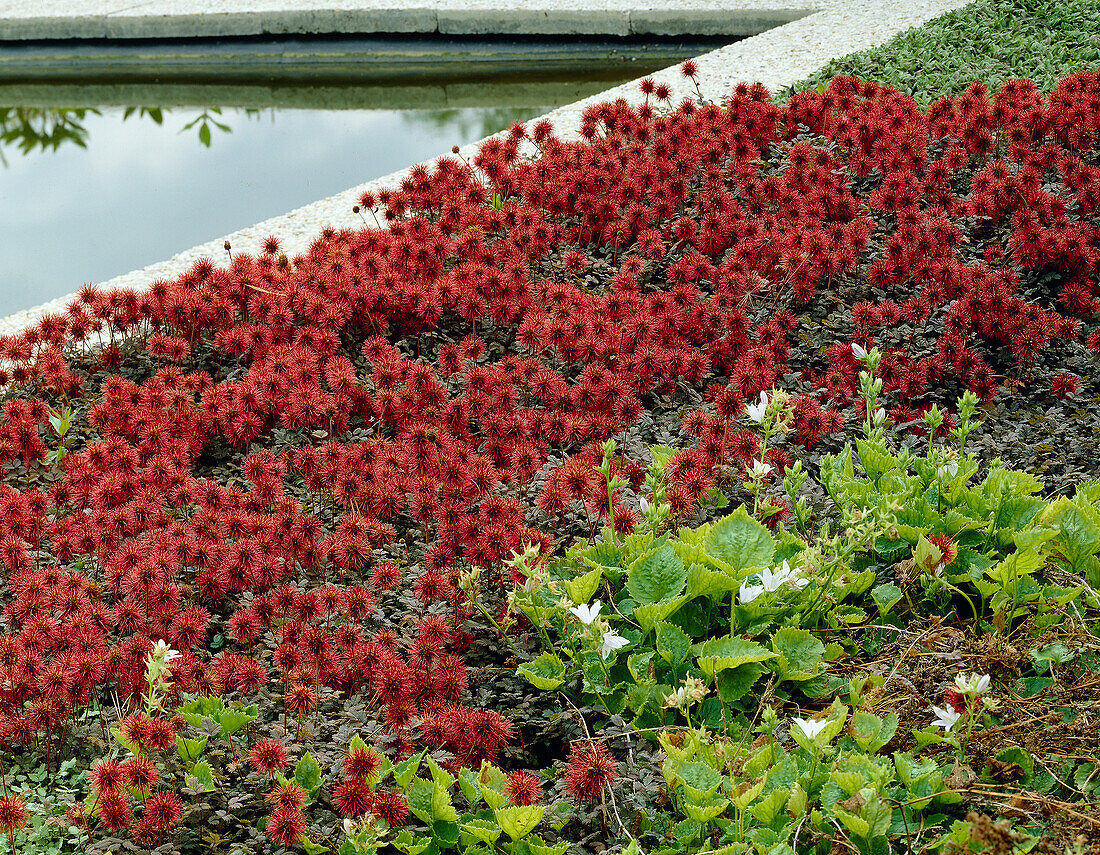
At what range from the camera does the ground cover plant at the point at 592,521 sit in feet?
7.26

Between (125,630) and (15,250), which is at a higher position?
(15,250)

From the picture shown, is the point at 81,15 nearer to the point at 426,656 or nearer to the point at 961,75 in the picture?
the point at 961,75

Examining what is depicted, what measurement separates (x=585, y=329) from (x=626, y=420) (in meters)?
0.48

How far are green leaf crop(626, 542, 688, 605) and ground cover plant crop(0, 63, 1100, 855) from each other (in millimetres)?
12

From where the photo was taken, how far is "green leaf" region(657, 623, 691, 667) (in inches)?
96.3

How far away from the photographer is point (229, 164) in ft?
27.2

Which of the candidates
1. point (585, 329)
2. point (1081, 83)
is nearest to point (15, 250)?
point (585, 329)

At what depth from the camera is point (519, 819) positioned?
208cm

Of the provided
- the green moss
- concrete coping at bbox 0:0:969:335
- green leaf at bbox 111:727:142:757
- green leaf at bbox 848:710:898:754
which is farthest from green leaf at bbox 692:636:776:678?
the green moss

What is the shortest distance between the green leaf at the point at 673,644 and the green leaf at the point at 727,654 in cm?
4

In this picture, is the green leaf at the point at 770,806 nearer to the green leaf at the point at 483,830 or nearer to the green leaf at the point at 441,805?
the green leaf at the point at 483,830

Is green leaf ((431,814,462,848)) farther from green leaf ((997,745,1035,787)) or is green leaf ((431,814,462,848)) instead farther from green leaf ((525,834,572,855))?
green leaf ((997,745,1035,787))

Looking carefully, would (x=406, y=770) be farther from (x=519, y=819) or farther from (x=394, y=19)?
(x=394, y=19)

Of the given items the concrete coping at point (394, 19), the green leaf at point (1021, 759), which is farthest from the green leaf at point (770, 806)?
the concrete coping at point (394, 19)
